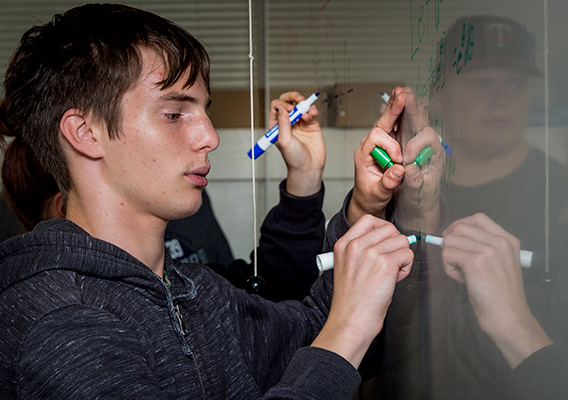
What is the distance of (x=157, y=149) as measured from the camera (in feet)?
2.64

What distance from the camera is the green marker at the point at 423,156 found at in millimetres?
723

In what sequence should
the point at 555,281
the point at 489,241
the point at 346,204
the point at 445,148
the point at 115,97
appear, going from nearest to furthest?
the point at 555,281 → the point at 489,241 → the point at 445,148 → the point at 115,97 → the point at 346,204

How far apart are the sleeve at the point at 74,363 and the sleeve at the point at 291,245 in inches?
23.9

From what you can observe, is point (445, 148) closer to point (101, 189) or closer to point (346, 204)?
point (346, 204)

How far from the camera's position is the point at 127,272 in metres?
0.73

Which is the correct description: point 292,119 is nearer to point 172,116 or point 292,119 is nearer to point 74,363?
point 172,116

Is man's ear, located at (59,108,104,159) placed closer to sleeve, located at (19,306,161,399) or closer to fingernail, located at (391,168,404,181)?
sleeve, located at (19,306,161,399)

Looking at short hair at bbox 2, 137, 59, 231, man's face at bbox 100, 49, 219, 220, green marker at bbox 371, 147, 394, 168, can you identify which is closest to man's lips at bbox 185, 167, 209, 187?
man's face at bbox 100, 49, 219, 220

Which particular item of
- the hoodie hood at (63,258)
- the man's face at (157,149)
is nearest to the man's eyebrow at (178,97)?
the man's face at (157,149)

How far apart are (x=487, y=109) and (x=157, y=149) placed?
44cm

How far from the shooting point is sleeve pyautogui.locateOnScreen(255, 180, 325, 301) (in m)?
1.19

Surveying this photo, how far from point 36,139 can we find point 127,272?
29cm

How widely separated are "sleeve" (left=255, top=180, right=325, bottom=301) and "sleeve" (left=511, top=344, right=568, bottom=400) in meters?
0.70

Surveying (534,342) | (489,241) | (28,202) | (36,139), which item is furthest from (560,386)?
(28,202)
